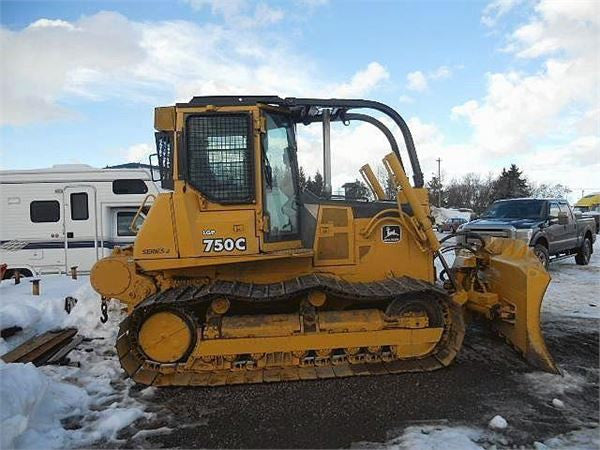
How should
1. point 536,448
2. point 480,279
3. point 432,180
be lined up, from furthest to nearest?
point 432,180 → point 480,279 → point 536,448

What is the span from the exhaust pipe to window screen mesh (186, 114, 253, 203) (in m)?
0.97

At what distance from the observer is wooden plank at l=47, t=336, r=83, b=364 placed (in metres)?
5.48

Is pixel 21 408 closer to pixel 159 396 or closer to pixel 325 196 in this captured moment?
pixel 159 396

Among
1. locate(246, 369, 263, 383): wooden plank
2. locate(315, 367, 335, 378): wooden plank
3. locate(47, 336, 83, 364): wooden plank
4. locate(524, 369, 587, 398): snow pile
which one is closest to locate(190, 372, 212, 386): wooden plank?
locate(246, 369, 263, 383): wooden plank

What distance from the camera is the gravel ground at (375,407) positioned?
392cm

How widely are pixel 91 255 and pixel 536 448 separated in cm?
1084

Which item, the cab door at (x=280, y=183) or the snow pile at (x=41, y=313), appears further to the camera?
the snow pile at (x=41, y=313)

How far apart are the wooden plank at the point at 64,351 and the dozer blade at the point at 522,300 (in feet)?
16.7

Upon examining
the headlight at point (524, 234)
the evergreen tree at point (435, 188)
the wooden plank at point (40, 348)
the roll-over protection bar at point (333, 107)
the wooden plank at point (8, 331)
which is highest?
the evergreen tree at point (435, 188)

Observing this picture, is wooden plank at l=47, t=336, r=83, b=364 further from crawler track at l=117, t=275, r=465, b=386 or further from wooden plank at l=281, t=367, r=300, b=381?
wooden plank at l=281, t=367, r=300, b=381

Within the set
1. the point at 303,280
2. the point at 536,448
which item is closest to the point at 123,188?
the point at 303,280

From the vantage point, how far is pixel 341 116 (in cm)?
590

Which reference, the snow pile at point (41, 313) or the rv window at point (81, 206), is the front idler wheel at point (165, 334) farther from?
the rv window at point (81, 206)

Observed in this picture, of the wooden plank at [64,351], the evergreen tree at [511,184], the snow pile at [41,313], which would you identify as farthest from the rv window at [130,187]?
the evergreen tree at [511,184]
